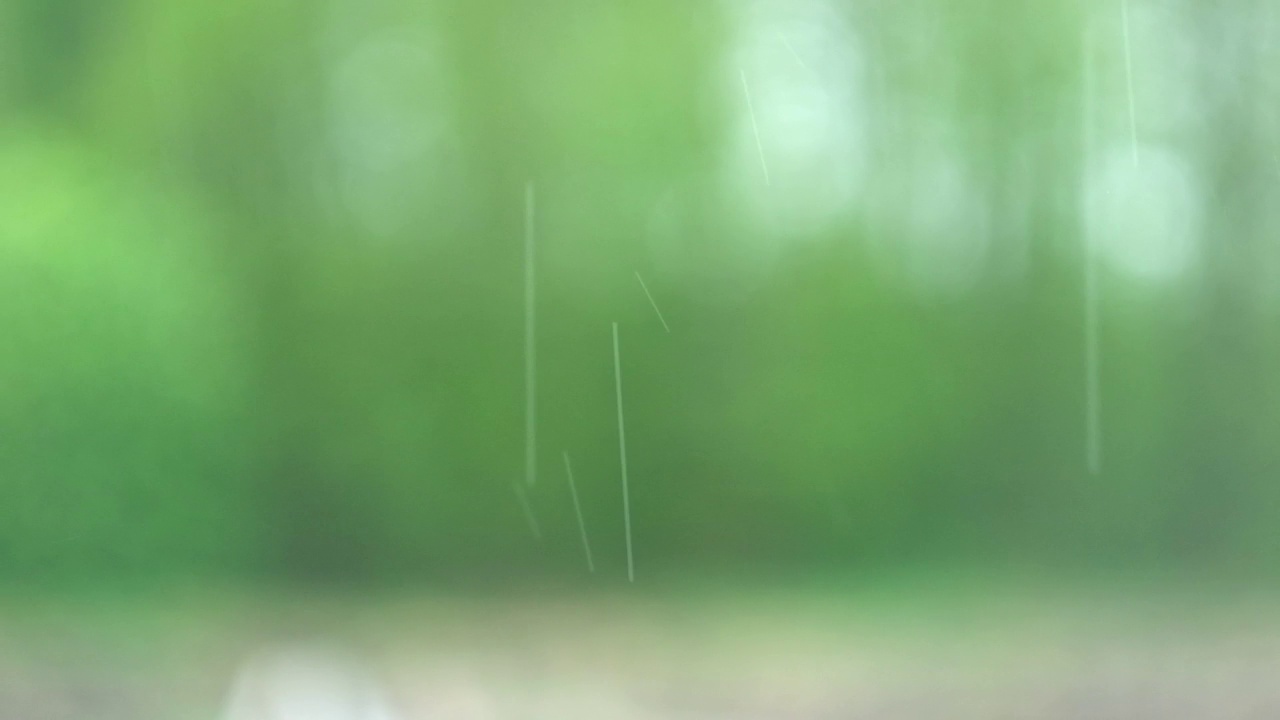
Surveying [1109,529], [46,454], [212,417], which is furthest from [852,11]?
[46,454]

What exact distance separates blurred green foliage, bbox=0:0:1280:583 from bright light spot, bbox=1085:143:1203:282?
25 mm

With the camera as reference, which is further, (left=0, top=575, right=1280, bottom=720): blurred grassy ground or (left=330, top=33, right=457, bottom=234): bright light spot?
(left=330, top=33, right=457, bottom=234): bright light spot

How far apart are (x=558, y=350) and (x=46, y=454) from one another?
2.36 ft

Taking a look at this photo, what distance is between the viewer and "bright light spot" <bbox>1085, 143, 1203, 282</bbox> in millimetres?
1589

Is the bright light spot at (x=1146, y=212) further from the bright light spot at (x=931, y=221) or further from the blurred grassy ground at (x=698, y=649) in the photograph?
the blurred grassy ground at (x=698, y=649)

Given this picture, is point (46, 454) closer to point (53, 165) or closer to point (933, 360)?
point (53, 165)

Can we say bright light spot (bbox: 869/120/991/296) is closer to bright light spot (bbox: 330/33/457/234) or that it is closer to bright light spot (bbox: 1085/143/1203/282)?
bright light spot (bbox: 1085/143/1203/282)

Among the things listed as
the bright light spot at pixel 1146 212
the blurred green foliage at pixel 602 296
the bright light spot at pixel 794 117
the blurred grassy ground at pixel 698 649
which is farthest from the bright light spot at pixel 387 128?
the bright light spot at pixel 1146 212

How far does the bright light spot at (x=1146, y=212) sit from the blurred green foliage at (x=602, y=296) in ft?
0.08

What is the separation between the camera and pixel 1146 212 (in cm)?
160

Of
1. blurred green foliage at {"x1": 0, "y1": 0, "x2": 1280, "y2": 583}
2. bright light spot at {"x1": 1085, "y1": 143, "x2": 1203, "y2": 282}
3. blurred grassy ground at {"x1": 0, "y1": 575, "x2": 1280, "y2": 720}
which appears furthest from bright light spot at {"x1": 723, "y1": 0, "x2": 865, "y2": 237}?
blurred grassy ground at {"x1": 0, "y1": 575, "x2": 1280, "y2": 720}

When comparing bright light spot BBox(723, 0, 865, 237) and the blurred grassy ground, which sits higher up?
bright light spot BBox(723, 0, 865, 237)

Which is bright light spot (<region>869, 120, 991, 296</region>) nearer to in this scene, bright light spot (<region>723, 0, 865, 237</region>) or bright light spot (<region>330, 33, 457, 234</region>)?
bright light spot (<region>723, 0, 865, 237</region>)

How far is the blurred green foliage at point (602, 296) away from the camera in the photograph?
1.54 metres
